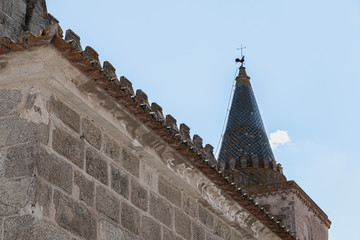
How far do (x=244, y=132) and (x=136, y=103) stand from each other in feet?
77.7

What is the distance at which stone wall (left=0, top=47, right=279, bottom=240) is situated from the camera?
16.8 feet

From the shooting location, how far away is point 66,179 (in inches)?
214

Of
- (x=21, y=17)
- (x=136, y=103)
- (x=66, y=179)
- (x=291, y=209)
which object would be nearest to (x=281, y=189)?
(x=291, y=209)

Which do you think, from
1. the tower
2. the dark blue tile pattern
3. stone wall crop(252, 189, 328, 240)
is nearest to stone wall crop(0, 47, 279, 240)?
the tower

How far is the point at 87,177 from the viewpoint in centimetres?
575

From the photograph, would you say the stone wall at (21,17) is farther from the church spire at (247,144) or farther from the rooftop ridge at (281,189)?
the church spire at (247,144)

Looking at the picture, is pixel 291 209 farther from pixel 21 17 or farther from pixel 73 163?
pixel 73 163

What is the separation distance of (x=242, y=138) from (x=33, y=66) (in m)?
24.1

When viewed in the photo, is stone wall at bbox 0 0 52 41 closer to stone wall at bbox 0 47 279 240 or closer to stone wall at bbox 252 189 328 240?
stone wall at bbox 0 47 279 240

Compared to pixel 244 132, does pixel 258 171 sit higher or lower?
lower

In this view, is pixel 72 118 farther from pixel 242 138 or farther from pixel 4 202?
pixel 242 138

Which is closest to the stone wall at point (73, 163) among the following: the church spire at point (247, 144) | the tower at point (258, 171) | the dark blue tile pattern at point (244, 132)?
the tower at point (258, 171)

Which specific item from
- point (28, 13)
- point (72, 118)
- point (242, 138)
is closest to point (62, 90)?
point (72, 118)

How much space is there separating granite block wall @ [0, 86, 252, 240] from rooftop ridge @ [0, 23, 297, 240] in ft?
1.06
